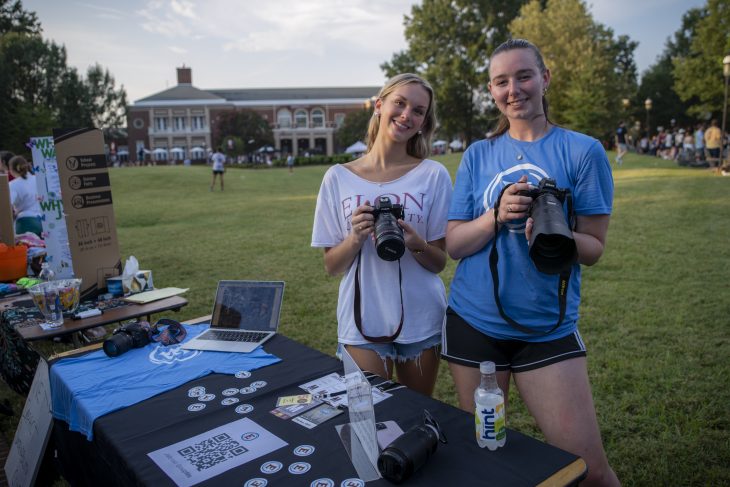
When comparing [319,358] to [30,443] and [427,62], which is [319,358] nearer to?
[30,443]

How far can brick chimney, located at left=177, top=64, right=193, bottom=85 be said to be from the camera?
2985 inches

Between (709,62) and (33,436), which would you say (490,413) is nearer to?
(33,436)

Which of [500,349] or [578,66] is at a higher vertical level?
[578,66]

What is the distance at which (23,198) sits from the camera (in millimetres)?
6602

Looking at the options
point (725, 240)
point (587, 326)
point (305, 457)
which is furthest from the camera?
point (725, 240)

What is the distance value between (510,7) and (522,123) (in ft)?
134

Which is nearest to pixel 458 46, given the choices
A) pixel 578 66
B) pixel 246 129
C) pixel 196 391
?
pixel 578 66

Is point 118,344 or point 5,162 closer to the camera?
point 118,344

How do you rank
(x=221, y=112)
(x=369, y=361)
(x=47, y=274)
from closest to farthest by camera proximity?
(x=369, y=361) → (x=47, y=274) → (x=221, y=112)

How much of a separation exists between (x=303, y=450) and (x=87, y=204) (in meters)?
2.80

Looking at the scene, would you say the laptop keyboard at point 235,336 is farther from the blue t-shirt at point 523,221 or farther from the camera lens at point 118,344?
the blue t-shirt at point 523,221

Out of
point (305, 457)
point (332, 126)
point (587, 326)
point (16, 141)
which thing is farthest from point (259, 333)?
point (332, 126)

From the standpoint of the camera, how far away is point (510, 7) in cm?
3762

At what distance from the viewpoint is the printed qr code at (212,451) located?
149 cm
